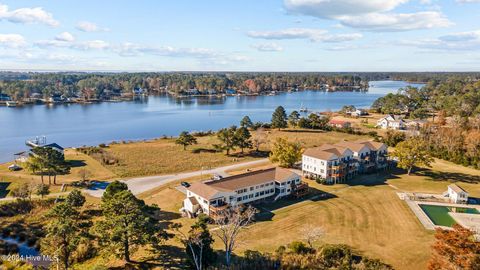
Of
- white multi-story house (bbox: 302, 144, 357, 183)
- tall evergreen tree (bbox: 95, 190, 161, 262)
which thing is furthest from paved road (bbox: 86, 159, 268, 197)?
tall evergreen tree (bbox: 95, 190, 161, 262)

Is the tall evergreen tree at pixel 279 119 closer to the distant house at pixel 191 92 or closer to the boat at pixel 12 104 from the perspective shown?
the boat at pixel 12 104

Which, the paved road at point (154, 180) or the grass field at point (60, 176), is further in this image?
the grass field at point (60, 176)

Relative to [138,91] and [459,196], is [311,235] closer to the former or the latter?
[459,196]

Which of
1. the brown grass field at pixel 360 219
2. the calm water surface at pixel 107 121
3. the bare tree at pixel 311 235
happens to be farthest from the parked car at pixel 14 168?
the bare tree at pixel 311 235

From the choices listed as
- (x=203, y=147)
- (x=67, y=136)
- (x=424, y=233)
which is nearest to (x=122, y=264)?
(x=424, y=233)

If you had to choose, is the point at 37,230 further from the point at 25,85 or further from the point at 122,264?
the point at 25,85

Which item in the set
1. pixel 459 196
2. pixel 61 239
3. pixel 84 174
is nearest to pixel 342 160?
pixel 459 196
